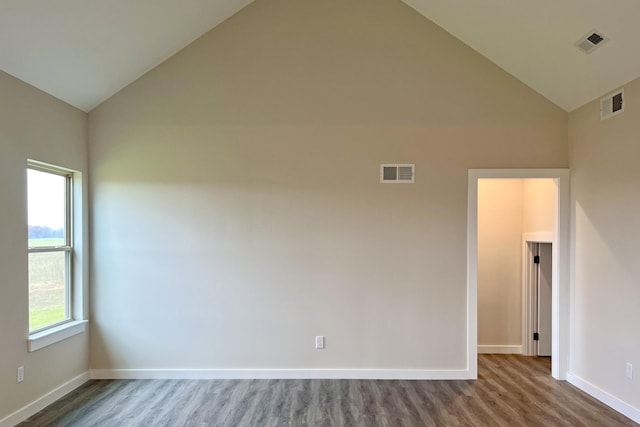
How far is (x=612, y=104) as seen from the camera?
3.30 meters

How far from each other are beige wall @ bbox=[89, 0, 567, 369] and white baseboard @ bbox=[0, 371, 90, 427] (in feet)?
0.87

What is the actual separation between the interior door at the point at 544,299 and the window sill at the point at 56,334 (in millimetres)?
5294

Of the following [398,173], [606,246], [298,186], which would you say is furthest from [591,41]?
[298,186]

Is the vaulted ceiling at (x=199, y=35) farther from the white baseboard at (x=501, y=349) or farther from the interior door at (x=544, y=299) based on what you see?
the white baseboard at (x=501, y=349)

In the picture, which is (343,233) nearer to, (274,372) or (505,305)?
(274,372)

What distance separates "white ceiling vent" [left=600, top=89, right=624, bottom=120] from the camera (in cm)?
321

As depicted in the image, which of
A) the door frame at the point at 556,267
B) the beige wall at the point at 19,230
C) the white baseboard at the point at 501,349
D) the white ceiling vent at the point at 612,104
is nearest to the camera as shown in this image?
the beige wall at the point at 19,230

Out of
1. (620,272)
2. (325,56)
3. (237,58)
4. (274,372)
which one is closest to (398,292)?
(274,372)

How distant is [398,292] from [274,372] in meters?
1.57

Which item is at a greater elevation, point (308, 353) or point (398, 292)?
point (398, 292)

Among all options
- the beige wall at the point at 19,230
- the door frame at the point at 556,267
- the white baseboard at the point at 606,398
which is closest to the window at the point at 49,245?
the beige wall at the point at 19,230

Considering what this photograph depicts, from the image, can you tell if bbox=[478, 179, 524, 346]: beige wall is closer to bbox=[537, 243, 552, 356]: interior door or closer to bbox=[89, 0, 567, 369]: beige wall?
bbox=[537, 243, 552, 356]: interior door

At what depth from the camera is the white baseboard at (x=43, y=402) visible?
2.89 m

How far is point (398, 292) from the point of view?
3.88m
